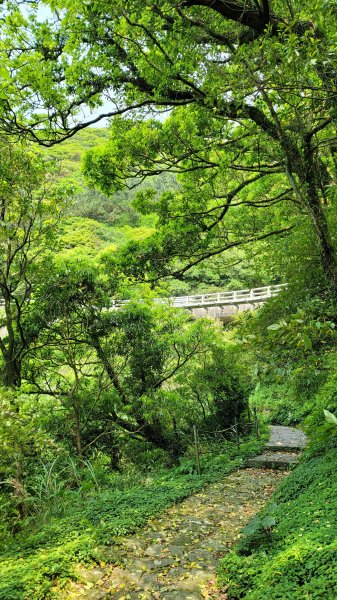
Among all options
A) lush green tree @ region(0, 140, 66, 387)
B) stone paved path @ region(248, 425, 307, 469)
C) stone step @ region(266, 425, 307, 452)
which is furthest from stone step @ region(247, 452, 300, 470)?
lush green tree @ region(0, 140, 66, 387)

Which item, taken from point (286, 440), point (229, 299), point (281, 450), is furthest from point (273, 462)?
point (229, 299)

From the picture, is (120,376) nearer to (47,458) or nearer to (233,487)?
(47,458)

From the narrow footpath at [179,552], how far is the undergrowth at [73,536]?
127 mm

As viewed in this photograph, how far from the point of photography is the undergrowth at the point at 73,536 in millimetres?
3156

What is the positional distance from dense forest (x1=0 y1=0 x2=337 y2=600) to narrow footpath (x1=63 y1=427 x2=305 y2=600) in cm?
6

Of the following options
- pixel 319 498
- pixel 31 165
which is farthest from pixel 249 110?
pixel 319 498

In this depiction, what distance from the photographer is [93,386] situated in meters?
8.05

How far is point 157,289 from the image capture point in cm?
Result: 959

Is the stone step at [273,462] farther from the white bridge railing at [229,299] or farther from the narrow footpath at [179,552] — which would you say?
the white bridge railing at [229,299]

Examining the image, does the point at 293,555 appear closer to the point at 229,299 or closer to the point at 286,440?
the point at 286,440

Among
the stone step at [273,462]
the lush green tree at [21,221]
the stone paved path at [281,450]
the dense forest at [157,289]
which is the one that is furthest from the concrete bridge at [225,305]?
the lush green tree at [21,221]

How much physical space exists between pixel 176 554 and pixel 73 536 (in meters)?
0.99

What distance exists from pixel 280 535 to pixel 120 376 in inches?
198

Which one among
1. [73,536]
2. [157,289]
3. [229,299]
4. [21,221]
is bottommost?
[73,536]
